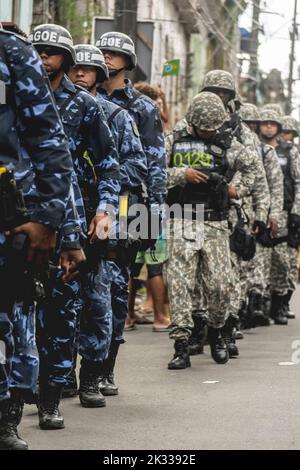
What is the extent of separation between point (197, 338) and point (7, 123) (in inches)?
235

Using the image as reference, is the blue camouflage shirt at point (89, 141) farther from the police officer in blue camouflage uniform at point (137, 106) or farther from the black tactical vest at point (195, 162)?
the black tactical vest at point (195, 162)

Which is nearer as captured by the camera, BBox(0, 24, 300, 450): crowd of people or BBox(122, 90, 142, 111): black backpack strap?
BBox(0, 24, 300, 450): crowd of people

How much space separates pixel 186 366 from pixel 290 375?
825 millimetres

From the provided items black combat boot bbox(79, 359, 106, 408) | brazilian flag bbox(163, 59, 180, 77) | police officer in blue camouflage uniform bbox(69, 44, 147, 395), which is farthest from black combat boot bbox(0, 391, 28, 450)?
brazilian flag bbox(163, 59, 180, 77)

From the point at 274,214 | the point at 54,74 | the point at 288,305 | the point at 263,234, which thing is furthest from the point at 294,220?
the point at 54,74

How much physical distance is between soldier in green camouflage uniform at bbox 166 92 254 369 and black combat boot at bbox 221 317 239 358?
489 millimetres

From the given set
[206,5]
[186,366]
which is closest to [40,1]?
[186,366]

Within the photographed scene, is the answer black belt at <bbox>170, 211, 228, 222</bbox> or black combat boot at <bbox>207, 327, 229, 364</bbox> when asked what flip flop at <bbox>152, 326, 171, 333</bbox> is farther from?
black belt at <bbox>170, 211, 228, 222</bbox>

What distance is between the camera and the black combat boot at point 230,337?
11703 mm

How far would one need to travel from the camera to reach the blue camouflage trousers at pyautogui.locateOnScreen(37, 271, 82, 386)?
772 centimetres

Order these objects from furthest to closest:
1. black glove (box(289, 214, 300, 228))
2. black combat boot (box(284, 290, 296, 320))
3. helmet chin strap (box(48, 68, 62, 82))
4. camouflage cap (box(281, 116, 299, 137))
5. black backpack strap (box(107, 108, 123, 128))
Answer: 1. camouflage cap (box(281, 116, 299, 137))
2. black combat boot (box(284, 290, 296, 320))
3. black glove (box(289, 214, 300, 228))
4. black backpack strap (box(107, 108, 123, 128))
5. helmet chin strap (box(48, 68, 62, 82))

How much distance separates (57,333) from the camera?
7727 mm
